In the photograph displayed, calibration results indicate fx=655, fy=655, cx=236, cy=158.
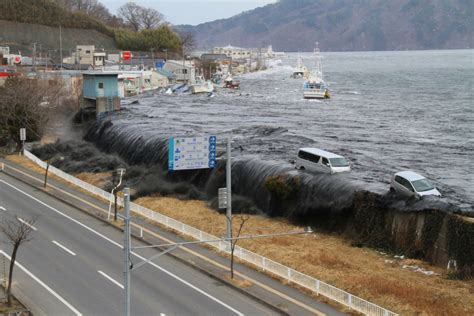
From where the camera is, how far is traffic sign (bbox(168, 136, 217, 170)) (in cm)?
2698

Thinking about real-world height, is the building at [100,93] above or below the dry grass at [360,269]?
above

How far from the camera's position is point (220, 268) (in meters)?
24.6

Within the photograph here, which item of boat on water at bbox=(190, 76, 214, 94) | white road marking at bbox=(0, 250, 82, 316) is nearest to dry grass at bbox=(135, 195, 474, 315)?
white road marking at bbox=(0, 250, 82, 316)

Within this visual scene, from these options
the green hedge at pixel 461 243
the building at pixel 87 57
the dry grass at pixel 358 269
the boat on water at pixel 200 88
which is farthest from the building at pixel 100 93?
the building at pixel 87 57

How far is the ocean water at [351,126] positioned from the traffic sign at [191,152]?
377 inches

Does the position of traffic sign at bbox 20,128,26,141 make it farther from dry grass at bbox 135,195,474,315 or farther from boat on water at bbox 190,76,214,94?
boat on water at bbox 190,76,214,94

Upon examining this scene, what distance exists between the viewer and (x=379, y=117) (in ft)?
258

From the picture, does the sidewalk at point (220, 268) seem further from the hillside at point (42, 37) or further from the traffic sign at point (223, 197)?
the hillside at point (42, 37)

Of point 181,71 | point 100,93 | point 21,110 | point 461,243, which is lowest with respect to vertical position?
point 461,243

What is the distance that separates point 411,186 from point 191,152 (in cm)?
Answer: 1028

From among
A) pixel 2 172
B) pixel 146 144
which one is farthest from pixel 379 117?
pixel 2 172

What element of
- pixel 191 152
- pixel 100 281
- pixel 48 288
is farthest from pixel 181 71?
pixel 48 288

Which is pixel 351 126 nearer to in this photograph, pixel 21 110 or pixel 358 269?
pixel 21 110

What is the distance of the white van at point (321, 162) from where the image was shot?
1415 inches
